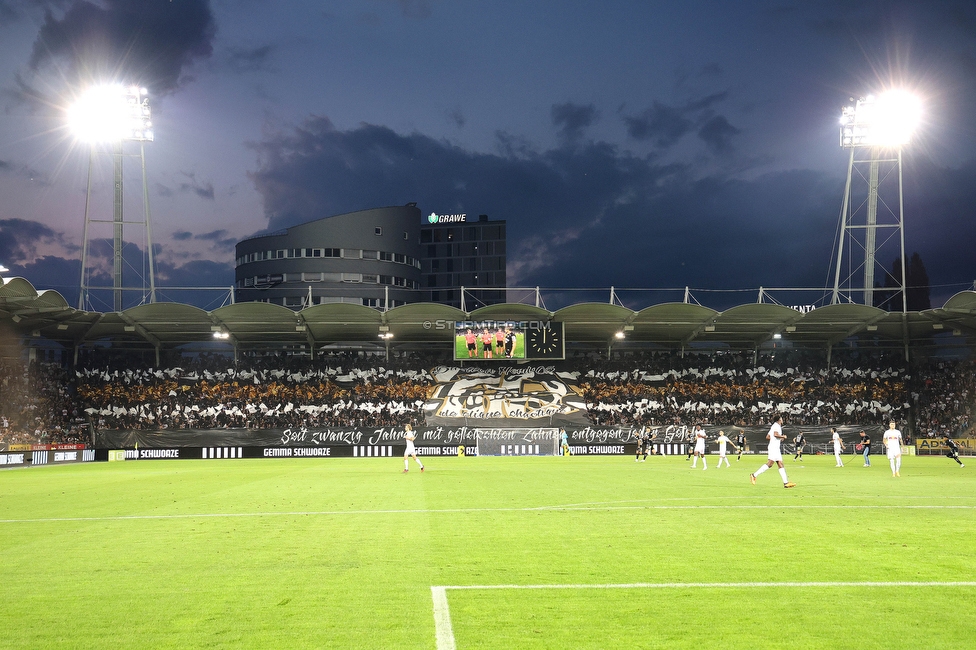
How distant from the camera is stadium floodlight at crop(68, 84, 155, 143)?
45.8 metres

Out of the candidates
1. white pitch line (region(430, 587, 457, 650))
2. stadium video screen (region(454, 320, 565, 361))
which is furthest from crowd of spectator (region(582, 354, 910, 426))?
white pitch line (region(430, 587, 457, 650))

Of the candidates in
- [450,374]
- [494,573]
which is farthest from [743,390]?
[494,573]

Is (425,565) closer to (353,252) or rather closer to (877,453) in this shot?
(877,453)

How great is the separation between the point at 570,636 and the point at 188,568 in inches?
224

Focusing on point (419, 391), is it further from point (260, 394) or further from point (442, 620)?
point (442, 620)

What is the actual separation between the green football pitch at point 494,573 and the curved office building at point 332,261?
80480 millimetres

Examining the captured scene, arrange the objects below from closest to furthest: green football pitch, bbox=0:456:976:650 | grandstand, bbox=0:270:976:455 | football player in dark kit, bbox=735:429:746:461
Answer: green football pitch, bbox=0:456:976:650
football player in dark kit, bbox=735:429:746:461
grandstand, bbox=0:270:976:455

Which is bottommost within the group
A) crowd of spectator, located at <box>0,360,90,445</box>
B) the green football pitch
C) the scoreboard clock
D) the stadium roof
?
the green football pitch

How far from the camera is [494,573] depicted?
9.26 m

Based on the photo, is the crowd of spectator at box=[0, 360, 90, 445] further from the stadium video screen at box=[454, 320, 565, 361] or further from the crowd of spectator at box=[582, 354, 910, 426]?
the crowd of spectator at box=[582, 354, 910, 426]

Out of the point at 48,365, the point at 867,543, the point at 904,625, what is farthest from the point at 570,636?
the point at 48,365

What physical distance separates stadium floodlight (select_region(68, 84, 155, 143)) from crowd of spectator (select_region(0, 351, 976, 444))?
55.4 feet

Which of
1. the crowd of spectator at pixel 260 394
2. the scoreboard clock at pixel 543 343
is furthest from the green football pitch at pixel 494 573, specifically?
the crowd of spectator at pixel 260 394

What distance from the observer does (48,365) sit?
52469 mm
